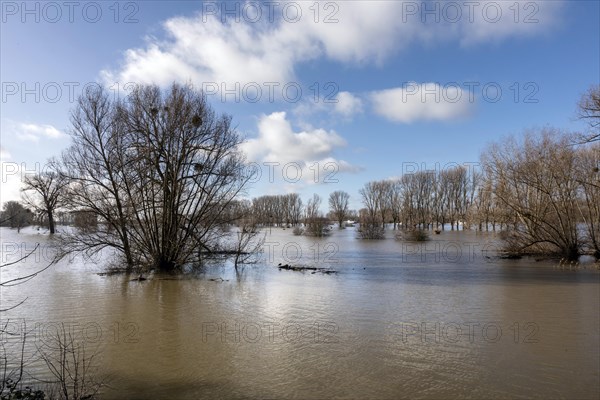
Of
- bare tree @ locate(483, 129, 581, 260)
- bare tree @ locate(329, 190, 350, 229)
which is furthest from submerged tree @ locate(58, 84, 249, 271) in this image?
bare tree @ locate(329, 190, 350, 229)

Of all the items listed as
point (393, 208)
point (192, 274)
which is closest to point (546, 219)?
point (192, 274)

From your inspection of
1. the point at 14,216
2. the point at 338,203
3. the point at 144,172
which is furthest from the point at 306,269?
the point at 338,203

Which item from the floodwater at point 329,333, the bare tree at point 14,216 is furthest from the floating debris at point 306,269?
the bare tree at point 14,216

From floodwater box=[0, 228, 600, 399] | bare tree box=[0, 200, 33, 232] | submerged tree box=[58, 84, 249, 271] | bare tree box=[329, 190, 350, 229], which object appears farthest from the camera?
bare tree box=[329, 190, 350, 229]

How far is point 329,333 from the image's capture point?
27.6ft

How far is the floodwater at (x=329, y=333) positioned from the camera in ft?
19.2

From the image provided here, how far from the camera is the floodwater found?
5.85 metres

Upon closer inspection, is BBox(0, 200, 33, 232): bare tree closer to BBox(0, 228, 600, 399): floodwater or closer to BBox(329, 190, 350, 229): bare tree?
BBox(0, 228, 600, 399): floodwater

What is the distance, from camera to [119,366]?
21.5ft

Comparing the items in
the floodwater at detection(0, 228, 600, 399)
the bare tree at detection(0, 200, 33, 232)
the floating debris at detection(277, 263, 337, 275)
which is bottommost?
the floodwater at detection(0, 228, 600, 399)

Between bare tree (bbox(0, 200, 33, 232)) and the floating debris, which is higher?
bare tree (bbox(0, 200, 33, 232))

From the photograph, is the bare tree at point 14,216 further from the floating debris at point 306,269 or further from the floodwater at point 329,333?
the floating debris at point 306,269

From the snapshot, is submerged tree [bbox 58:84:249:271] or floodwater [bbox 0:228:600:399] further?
submerged tree [bbox 58:84:249:271]

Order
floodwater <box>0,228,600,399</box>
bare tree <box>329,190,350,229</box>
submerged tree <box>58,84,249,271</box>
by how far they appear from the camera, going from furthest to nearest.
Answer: bare tree <box>329,190,350,229</box> < submerged tree <box>58,84,249,271</box> < floodwater <box>0,228,600,399</box>
